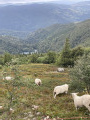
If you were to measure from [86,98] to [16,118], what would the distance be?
6.07 meters

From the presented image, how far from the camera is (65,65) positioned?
79375 millimetres

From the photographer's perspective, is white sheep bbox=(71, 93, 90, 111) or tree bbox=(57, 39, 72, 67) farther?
tree bbox=(57, 39, 72, 67)

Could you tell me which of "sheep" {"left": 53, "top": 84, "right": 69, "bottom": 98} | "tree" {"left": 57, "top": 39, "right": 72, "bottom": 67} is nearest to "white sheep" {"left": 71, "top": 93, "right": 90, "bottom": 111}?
"sheep" {"left": 53, "top": 84, "right": 69, "bottom": 98}

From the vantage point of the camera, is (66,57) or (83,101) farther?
(66,57)

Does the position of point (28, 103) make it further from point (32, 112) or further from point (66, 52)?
point (66, 52)

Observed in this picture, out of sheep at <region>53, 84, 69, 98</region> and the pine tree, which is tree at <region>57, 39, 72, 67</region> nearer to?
the pine tree

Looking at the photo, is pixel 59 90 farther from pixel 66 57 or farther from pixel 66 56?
pixel 66 56

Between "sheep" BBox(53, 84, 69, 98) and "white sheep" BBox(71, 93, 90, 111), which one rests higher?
"white sheep" BBox(71, 93, 90, 111)

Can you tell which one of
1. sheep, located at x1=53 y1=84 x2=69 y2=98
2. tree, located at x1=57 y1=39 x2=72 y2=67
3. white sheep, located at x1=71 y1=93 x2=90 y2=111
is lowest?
tree, located at x1=57 y1=39 x2=72 y2=67

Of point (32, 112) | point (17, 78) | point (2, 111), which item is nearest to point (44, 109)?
point (32, 112)

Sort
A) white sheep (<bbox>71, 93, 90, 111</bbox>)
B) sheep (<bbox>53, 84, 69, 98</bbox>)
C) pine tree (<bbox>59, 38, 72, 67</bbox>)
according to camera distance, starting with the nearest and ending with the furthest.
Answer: white sheep (<bbox>71, 93, 90, 111</bbox>) → sheep (<bbox>53, 84, 69, 98</bbox>) → pine tree (<bbox>59, 38, 72, 67</bbox>)

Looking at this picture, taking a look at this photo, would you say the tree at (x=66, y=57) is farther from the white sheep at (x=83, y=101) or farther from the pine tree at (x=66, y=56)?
A: the white sheep at (x=83, y=101)

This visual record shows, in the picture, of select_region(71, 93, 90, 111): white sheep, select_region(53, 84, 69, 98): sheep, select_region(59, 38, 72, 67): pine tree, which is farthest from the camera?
select_region(59, 38, 72, 67): pine tree

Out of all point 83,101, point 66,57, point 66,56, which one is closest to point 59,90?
point 83,101
